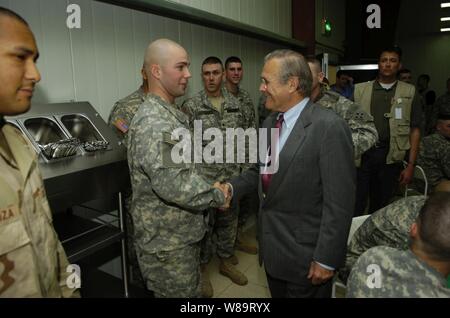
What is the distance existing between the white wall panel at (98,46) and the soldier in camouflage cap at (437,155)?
7.11 feet

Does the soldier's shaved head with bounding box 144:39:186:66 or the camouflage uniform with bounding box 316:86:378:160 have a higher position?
the soldier's shaved head with bounding box 144:39:186:66

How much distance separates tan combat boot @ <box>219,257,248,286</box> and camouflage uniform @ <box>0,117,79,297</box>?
181 centimetres

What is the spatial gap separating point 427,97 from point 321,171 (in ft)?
27.2

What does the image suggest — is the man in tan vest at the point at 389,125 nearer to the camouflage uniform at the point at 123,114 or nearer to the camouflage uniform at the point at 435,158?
the camouflage uniform at the point at 435,158

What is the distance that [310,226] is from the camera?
143cm

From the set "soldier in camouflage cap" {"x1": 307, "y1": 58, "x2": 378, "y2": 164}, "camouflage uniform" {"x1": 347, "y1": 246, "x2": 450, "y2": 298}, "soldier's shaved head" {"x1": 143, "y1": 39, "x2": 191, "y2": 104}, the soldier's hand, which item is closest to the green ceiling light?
the soldier's hand

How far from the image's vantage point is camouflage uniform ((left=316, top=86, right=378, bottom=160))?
2.26m

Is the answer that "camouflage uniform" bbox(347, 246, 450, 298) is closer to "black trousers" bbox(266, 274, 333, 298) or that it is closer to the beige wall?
"black trousers" bbox(266, 274, 333, 298)

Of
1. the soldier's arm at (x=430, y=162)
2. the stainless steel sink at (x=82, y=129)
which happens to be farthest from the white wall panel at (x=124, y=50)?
the soldier's arm at (x=430, y=162)

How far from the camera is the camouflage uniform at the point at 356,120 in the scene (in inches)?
88.8

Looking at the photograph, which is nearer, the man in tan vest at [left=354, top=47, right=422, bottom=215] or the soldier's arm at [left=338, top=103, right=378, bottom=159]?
the soldier's arm at [left=338, top=103, right=378, bottom=159]

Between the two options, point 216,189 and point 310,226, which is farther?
point 216,189

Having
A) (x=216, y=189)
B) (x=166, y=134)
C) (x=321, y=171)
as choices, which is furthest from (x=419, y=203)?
(x=166, y=134)

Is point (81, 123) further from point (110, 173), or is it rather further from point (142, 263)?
point (142, 263)
